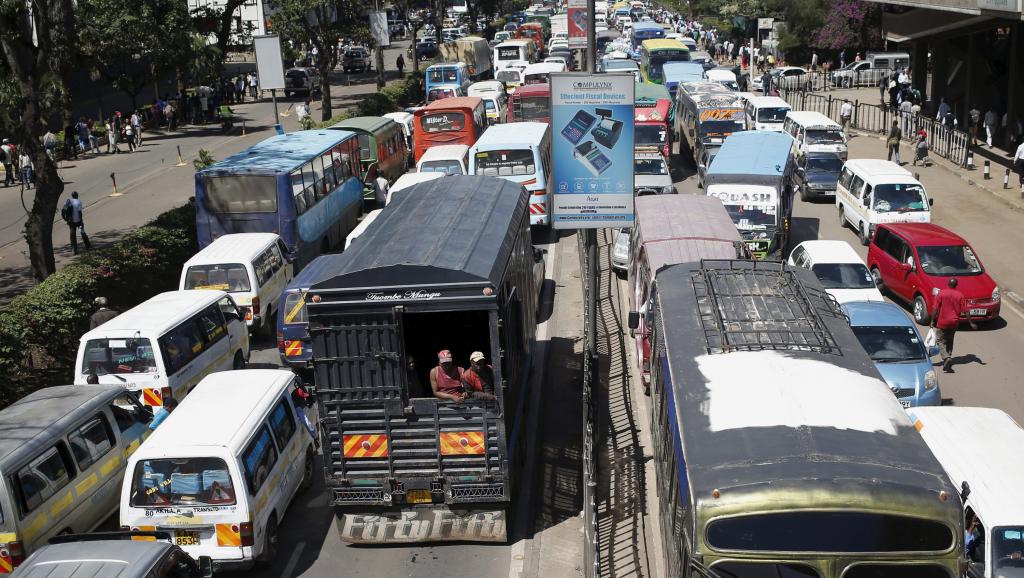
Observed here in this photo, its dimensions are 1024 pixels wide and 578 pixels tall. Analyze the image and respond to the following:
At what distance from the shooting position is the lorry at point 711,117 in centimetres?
3284

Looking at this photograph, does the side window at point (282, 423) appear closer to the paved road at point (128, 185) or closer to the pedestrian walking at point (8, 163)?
the paved road at point (128, 185)

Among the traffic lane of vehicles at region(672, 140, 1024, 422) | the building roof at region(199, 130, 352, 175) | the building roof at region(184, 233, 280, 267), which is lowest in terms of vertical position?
the traffic lane of vehicles at region(672, 140, 1024, 422)

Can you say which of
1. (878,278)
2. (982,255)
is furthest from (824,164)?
(878,278)

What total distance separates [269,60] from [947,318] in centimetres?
2469

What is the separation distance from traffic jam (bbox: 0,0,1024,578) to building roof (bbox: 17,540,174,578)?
0.19ft

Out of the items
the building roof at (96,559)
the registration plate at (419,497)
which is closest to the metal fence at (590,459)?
the registration plate at (419,497)

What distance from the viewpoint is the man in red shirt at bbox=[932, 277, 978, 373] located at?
702 inches

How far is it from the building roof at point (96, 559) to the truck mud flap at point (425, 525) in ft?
10.2

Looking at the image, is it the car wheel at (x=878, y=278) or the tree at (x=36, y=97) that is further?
the car wheel at (x=878, y=278)

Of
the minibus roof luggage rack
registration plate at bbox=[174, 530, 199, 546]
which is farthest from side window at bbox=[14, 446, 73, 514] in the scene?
the minibus roof luggage rack

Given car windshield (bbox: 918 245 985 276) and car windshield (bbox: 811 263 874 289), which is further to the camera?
car windshield (bbox: 918 245 985 276)

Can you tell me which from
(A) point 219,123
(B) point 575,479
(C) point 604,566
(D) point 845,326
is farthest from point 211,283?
(A) point 219,123

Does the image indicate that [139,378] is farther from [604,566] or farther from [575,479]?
[604,566]

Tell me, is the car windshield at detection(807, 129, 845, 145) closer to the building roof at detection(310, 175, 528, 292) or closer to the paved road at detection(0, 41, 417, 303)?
the building roof at detection(310, 175, 528, 292)
